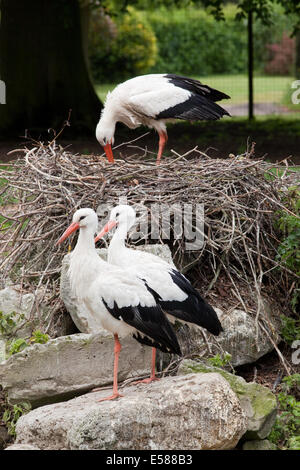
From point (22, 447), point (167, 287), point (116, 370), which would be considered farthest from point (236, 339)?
point (22, 447)

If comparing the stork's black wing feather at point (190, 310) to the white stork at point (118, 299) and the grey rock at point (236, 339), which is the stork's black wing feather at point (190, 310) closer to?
the white stork at point (118, 299)

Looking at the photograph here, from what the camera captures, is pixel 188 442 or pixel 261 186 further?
pixel 261 186

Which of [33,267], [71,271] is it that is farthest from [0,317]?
[71,271]

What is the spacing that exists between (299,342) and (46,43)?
7.83 metres

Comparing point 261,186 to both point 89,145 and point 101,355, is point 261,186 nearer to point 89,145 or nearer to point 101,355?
point 101,355

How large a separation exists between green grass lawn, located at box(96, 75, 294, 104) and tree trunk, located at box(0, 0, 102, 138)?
4.34 metres

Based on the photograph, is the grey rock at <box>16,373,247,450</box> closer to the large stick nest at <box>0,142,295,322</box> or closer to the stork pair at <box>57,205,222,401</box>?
the stork pair at <box>57,205,222,401</box>

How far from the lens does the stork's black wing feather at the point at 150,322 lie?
4.30 m

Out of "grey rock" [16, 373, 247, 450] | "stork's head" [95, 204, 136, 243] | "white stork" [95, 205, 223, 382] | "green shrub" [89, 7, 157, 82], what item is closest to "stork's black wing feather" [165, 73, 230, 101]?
"stork's head" [95, 204, 136, 243]

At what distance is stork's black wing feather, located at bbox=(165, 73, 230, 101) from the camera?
7.11m

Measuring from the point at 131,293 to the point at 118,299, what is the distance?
0.25 feet

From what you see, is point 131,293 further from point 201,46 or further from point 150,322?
point 201,46

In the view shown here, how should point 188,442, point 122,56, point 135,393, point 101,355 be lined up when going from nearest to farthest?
point 188,442 < point 135,393 < point 101,355 < point 122,56

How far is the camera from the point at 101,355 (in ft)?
16.0
